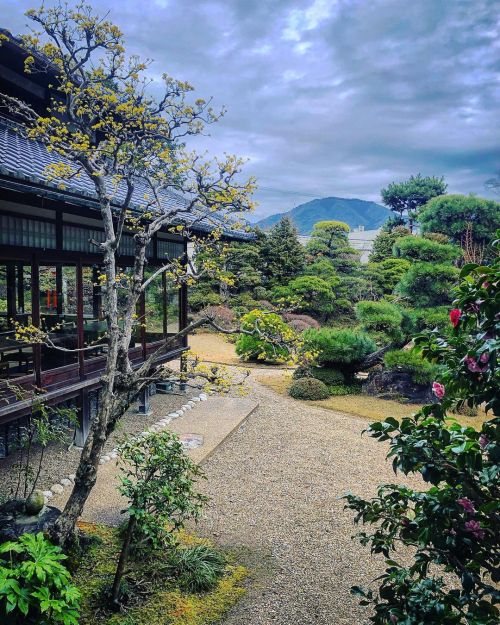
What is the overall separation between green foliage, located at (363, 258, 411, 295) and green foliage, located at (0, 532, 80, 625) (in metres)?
21.9

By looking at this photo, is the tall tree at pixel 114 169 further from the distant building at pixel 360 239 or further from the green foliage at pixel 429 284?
the distant building at pixel 360 239

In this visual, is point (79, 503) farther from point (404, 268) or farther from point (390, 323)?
point (404, 268)

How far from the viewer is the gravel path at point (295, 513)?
4.06 meters

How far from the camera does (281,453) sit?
8023 mm

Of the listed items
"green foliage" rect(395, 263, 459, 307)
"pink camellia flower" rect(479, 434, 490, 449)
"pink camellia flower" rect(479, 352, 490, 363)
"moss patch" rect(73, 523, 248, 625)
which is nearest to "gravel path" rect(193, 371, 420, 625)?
"moss patch" rect(73, 523, 248, 625)

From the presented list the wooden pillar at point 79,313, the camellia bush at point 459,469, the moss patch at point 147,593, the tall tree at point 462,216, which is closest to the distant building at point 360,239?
the tall tree at point 462,216

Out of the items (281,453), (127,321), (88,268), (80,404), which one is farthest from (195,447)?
(127,321)

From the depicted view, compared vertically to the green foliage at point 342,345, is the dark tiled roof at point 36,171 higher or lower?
higher

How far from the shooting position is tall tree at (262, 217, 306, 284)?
80.1ft

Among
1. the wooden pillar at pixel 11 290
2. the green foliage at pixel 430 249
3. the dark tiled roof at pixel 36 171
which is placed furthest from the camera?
the green foliage at pixel 430 249

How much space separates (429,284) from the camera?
38.6 feet

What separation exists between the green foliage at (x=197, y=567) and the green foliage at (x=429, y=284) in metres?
8.83

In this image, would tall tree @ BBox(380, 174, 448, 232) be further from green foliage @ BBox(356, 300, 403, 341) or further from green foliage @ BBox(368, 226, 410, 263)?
green foliage @ BBox(356, 300, 403, 341)

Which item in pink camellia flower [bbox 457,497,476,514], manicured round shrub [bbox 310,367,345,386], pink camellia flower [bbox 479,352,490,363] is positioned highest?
pink camellia flower [bbox 479,352,490,363]
